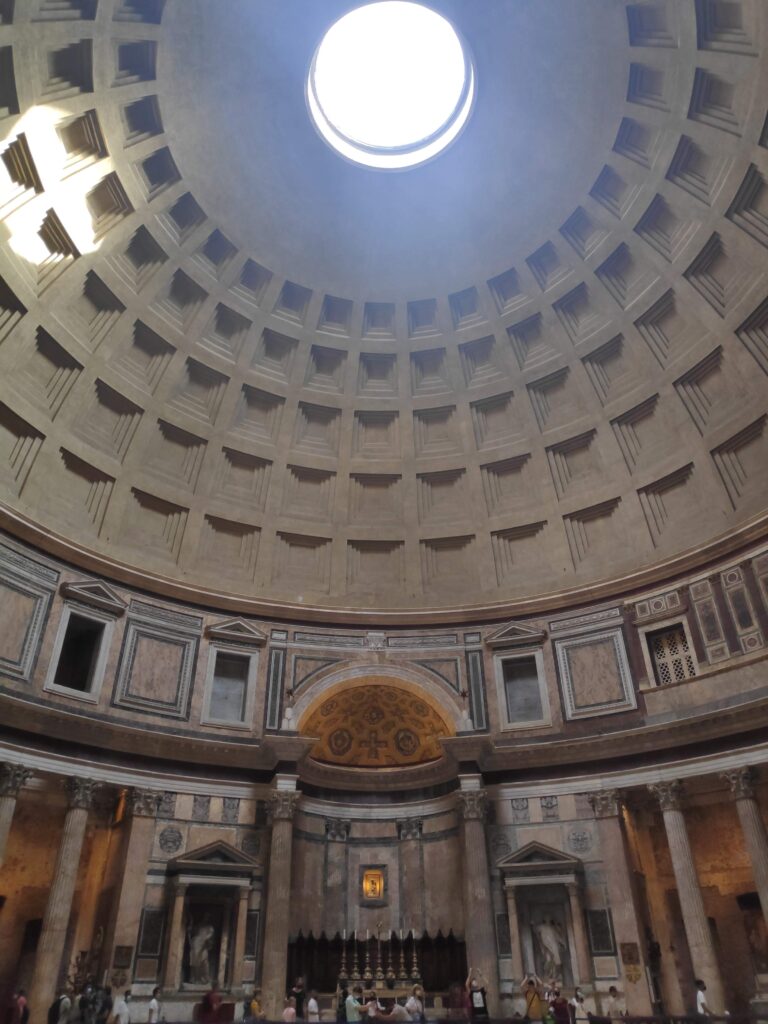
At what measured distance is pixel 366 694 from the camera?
83.0 ft

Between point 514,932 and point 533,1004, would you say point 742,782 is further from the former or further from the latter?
point 533,1004

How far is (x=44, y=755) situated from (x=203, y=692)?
5.10 m

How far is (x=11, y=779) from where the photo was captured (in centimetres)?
1817

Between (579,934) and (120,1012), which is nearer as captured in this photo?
(120,1012)

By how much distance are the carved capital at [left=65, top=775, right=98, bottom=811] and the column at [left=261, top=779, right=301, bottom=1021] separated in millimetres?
5091

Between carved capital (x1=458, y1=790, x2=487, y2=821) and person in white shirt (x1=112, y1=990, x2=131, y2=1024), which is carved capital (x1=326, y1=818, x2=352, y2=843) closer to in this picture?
carved capital (x1=458, y1=790, x2=487, y2=821)

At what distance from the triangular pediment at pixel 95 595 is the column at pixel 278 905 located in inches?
294

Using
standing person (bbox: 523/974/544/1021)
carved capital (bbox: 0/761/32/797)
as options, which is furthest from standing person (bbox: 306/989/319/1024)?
carved capital (bbox: 0/761/32/797)

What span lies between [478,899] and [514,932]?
1274 mm

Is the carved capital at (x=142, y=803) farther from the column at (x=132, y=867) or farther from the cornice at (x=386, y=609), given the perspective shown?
the cornice at (x=386, y=609)

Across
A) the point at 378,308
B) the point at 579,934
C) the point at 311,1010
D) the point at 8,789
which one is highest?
the point at 378,308

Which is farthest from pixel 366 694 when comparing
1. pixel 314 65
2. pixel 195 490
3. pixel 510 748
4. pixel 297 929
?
pixel 314 65

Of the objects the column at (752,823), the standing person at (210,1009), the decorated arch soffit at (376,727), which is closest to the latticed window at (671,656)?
the column at (752,823)

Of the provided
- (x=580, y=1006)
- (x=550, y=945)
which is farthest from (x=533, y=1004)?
(x=550, y=945)
